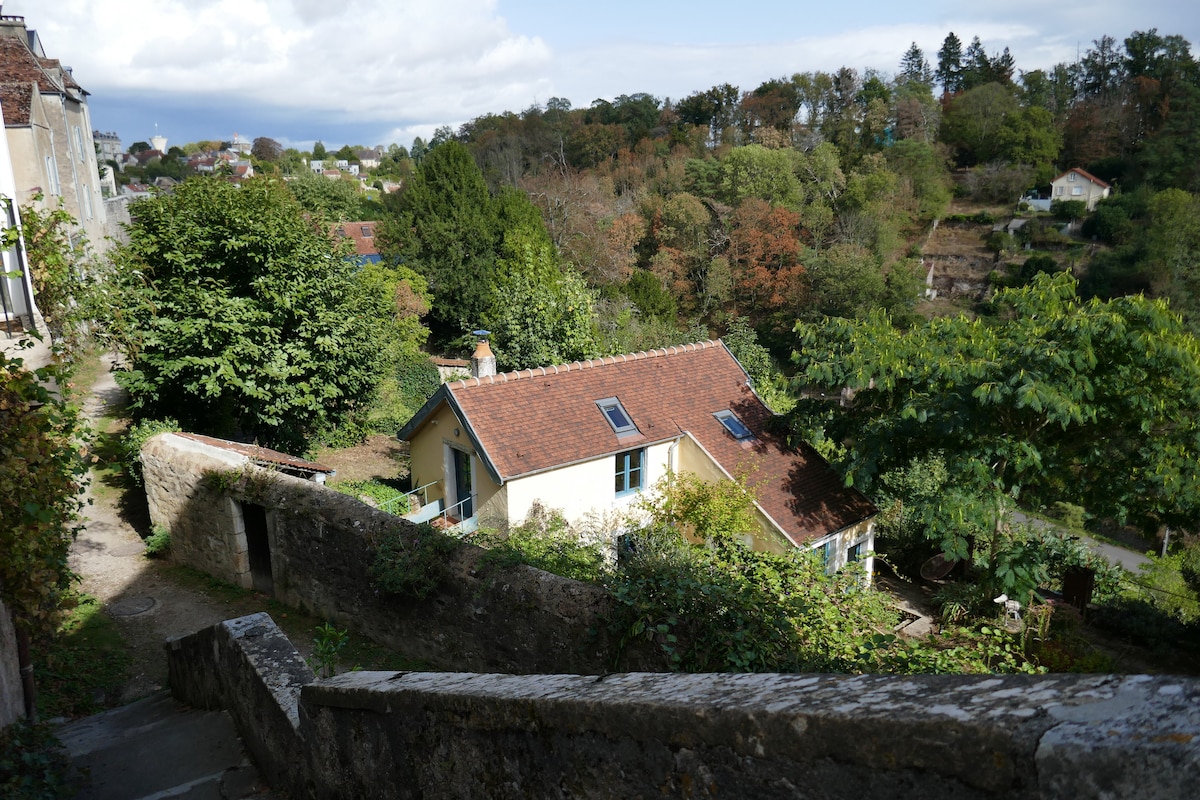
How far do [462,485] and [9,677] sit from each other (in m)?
11.0

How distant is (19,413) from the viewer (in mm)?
5637

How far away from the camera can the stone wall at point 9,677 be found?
561 centimetres

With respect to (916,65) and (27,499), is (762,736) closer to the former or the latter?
(27,499)

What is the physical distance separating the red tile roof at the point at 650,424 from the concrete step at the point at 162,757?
8.23m

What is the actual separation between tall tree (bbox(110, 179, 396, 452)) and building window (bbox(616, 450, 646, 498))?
5611mm

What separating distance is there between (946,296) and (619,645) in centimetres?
5117

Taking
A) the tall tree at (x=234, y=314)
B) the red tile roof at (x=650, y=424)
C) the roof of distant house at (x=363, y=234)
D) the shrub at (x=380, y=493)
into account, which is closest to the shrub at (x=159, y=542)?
the tall tree at (x=234, y=314)

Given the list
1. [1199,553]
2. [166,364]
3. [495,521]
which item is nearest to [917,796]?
[495,521]

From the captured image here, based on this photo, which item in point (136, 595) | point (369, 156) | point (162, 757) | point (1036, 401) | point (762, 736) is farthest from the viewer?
point (369, 156)

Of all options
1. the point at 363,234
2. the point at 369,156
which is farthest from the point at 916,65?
the point at 369,156

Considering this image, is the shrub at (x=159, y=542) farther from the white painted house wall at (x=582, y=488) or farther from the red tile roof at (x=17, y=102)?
the red tile roof at (x=17, y=102)

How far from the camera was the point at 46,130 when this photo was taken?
82.5 feet

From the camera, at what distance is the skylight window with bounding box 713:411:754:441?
17.7m

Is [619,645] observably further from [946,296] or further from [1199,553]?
[946,296]
